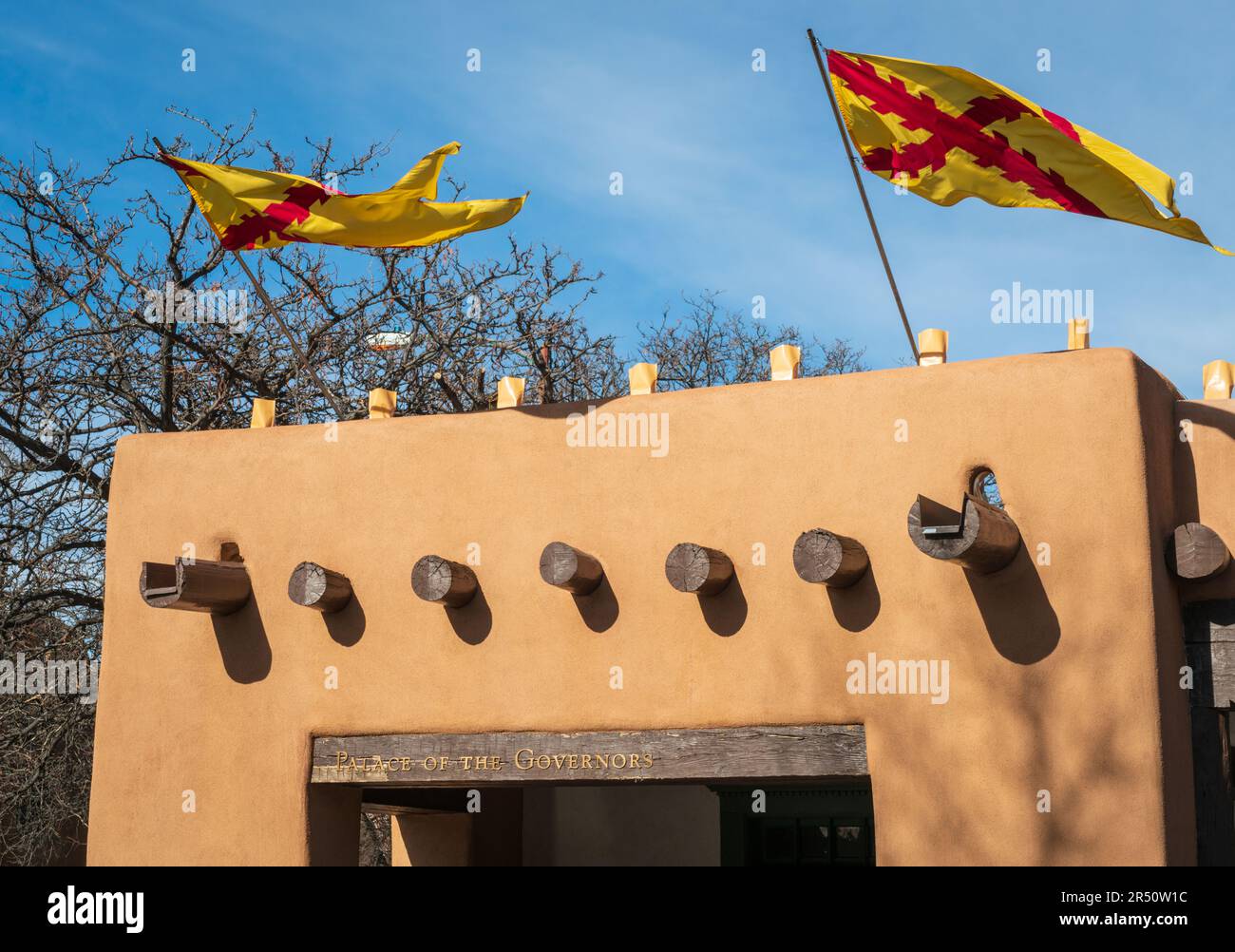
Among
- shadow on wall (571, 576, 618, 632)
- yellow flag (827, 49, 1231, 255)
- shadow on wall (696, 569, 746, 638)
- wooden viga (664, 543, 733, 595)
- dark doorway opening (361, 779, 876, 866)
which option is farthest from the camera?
dark doorway opening (361, 779, 876, 866)

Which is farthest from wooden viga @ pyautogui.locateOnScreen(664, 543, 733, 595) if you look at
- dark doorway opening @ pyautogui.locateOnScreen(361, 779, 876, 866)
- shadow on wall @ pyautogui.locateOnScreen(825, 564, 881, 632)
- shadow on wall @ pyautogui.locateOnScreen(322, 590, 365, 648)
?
dark doorway opening @ pyautogui.locateOnScreen(361, 779, 876, 866)

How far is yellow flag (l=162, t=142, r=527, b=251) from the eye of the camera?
8328mm

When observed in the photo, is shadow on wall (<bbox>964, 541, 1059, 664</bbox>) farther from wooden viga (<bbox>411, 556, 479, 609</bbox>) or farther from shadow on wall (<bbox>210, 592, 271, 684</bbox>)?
shadow on wall (<bbox>210, 592, 271, 684</bbox>)

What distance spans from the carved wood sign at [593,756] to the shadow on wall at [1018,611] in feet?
2.83

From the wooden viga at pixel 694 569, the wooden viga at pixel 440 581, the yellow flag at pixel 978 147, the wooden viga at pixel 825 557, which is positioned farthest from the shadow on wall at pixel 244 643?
the yellow flag at pixel 978 147

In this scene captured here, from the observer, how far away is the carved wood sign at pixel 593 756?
716 cm

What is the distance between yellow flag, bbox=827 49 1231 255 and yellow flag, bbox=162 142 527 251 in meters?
2.07

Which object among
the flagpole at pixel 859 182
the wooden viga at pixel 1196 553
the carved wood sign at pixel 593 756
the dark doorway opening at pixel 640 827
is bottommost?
the dark doorway opening at pixel 640 827

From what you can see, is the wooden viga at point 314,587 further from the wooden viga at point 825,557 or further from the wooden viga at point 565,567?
the wooden viga at point 825,557

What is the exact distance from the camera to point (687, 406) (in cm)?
786

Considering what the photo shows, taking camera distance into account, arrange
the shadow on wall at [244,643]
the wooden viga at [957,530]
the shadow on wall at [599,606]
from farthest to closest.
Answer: the shadow on wall at [244,643] < the shadow on wall at [599,606] < the wooden viga at [957,530]
